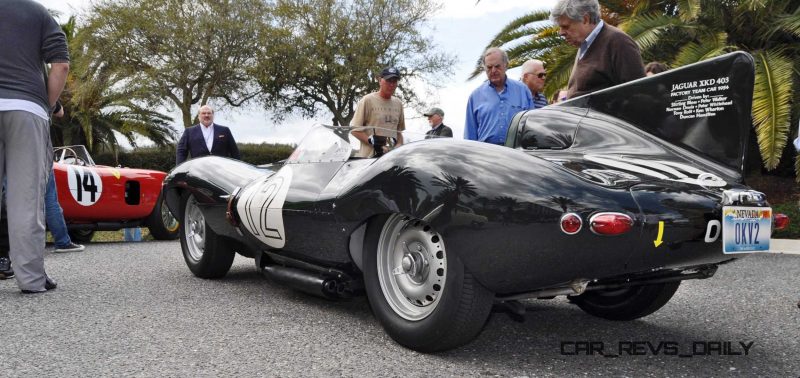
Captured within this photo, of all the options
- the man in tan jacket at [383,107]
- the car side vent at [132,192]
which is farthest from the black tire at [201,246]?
the car side vent at [132,192]

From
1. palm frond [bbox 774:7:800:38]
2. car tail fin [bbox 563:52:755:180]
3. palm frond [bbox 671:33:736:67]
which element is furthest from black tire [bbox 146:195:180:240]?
palm frond [bbox 774:7:800:38]

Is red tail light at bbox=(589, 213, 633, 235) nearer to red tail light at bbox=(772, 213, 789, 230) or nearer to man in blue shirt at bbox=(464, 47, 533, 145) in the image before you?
red tail light at bbox=(772, 213, 789, 230)

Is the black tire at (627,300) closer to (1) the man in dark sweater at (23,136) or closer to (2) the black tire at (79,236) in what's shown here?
(1) the man in dark sweater at (23,136)

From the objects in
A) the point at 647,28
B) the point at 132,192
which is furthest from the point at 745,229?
the point at 647,28

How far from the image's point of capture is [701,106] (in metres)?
3.01

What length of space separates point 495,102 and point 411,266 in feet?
6.68

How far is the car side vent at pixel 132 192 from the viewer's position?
8500 millimetres

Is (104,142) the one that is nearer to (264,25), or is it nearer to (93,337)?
(264,25)

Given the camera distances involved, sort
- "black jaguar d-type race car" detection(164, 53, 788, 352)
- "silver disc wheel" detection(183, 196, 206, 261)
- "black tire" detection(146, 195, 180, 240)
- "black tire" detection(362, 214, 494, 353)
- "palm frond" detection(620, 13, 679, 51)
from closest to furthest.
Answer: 1. "black jaguar d-type race car" detection(164, 53, 788, 352)
2. "black tire" detection(362, 214, 494, 353)
3. "silver disc wheel" detection(183, 196, 206, 261)
4. "black tire" detection(146, 195, 180, 240)
5. "palm frond" detection(620, 13, 679, 51)

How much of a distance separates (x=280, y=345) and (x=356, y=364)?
471 millimetres

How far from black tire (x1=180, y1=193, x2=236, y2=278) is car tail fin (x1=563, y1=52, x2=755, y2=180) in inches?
114

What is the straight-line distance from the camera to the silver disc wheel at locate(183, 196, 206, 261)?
500 cm

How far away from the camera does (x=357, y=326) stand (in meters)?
3.44

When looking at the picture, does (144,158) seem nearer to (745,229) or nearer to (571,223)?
(571,223)
